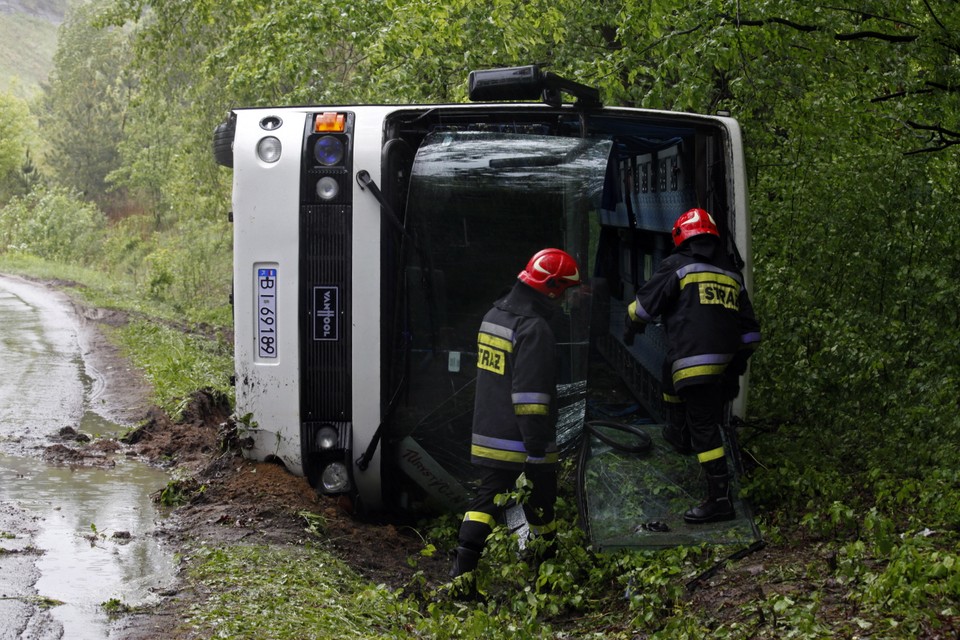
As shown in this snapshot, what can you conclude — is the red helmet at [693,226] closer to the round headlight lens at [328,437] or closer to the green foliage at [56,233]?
the round headlight lens at [328,437]

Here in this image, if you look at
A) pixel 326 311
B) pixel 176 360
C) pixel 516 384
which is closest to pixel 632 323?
pixel 516 384

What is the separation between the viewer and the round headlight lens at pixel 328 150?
238 inches

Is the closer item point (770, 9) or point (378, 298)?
point (378, 298)

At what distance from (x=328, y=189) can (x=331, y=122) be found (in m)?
0.37

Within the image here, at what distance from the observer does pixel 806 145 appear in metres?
8.41

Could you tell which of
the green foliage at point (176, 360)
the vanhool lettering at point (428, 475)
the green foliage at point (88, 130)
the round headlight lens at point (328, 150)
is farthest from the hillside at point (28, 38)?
the vanhool lettering at point (428, 475)

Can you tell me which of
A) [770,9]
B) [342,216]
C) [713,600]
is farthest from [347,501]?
[770,9]

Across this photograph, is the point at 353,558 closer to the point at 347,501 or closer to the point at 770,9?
the point at 347,501

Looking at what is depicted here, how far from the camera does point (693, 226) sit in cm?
598

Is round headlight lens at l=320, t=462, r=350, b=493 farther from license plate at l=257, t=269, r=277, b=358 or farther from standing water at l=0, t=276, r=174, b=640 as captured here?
standing water at l=0, t=276, r=174, b=640

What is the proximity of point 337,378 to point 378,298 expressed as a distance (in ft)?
1.61

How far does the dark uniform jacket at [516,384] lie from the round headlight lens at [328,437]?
87cm

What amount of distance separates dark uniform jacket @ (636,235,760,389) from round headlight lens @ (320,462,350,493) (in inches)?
70.6

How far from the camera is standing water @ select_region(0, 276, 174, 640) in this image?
445 centimetres
